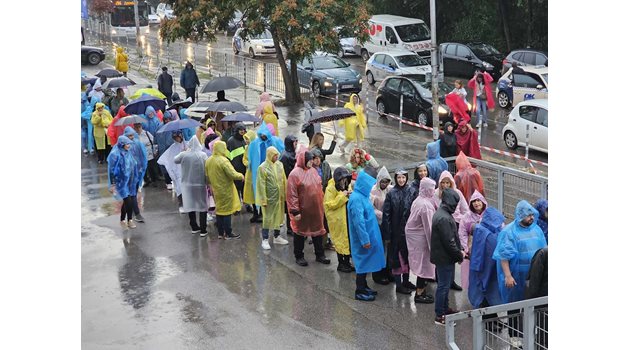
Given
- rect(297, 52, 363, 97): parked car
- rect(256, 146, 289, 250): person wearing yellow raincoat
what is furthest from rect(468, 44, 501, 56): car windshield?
rect(256, 146, 289, 250): person wearing yellow raincoat

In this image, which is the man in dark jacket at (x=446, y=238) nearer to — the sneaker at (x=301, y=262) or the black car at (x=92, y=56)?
the sneaker at (x=301, y=262)

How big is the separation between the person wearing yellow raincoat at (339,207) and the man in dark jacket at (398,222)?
1.80 ft

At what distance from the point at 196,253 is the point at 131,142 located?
8.39ft

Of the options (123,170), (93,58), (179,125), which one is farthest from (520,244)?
(93,58)

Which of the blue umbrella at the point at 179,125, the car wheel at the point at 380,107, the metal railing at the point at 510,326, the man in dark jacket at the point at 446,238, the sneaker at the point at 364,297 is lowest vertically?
the sneaker at the point at 364,297

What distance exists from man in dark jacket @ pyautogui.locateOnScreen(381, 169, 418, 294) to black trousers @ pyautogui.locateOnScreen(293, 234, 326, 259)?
59.1 inches

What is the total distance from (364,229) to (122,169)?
4.79m

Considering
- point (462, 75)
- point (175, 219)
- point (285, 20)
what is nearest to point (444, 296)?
point (175, 219)

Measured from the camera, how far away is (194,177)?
47.3ft

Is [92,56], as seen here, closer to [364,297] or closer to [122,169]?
[122,169]

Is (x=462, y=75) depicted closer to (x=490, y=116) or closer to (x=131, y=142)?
(x=490, y=116)

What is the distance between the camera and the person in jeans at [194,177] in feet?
47.1

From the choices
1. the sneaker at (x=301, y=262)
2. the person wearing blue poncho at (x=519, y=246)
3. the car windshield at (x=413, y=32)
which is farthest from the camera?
the car windshield at (x=413, y=32)

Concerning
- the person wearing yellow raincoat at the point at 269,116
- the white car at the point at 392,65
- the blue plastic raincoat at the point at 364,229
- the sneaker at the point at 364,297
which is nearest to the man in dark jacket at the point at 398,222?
the blue plastic raincoat at the point at 364,229
